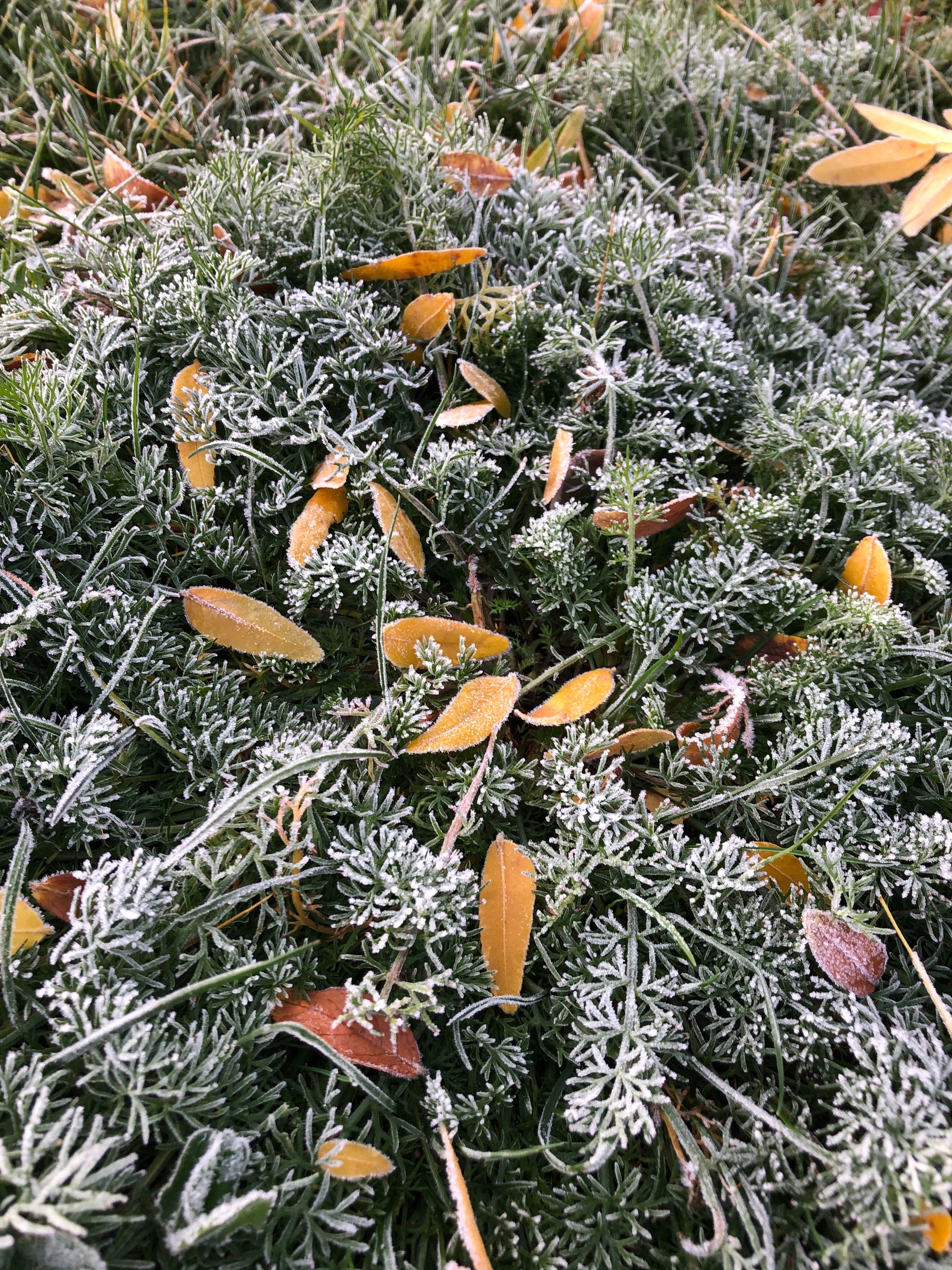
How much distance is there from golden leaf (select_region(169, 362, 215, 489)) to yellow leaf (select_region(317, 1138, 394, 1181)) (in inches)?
40.3

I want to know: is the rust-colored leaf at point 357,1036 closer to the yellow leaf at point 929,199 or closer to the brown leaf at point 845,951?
the brown leaf at point 845,951

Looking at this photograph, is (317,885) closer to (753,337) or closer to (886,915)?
(886,915)

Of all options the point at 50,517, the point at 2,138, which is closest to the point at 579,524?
the point at 50,517

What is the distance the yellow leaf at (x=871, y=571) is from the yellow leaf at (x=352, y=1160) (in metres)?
1.14

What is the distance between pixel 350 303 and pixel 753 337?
2.71 feet

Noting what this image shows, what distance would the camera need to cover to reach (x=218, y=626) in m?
1.36

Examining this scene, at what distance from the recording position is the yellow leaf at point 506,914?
3.92 ft

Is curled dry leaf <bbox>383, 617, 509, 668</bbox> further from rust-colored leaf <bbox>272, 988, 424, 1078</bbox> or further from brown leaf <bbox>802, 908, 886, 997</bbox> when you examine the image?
brown leaf <bbox>802, 908, 886, 997</bbox>

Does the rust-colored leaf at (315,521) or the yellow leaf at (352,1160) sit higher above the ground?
the rust-colored leaf at (315,521)

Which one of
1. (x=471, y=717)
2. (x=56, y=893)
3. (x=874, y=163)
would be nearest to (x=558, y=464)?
(x=471, y=717)

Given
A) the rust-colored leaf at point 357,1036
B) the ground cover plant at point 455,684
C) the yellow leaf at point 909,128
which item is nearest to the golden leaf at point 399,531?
the ground cover plant at point 455,684

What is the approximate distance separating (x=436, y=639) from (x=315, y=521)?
1.02 ft

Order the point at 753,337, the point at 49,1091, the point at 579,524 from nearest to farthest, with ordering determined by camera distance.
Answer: the point at 49,1091 < the point at 579,524 < the point at 753,337

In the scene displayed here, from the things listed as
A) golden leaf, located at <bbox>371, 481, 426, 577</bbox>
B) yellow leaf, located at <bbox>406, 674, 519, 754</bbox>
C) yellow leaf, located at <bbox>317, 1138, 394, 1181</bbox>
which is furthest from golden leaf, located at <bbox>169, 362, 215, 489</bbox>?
yellow leaf, located at <bbox>317, 1138, 394, 1181</bbox>
